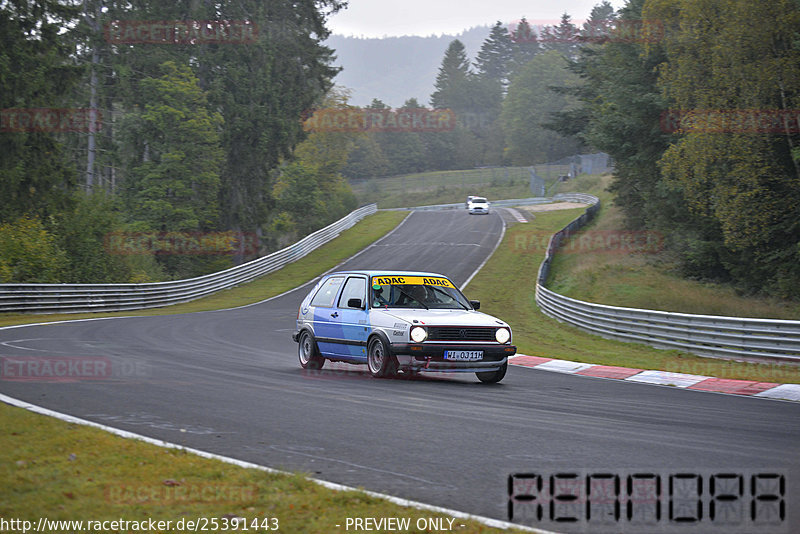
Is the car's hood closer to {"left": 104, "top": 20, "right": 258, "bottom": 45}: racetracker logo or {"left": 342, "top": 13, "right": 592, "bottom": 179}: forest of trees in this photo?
{"left": 104, "top": 20, "right": 258, "bottom": 45}: racetracker logo

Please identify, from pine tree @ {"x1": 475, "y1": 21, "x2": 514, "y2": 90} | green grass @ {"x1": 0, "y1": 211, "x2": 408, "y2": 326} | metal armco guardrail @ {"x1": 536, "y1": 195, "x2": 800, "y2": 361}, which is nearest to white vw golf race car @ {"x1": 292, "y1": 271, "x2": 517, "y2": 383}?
metal armco guardrail @ {"x1": 536, "y1": 195, "x2": 800, "y2": 361}

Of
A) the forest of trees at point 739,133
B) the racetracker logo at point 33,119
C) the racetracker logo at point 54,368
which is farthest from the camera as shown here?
the racetracker logo at point 33,119

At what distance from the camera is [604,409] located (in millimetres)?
9664

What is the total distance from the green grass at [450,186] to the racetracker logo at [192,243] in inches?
1856

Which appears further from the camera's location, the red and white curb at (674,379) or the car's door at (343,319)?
the car's door at (343,319)

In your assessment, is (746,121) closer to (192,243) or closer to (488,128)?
(192,243)

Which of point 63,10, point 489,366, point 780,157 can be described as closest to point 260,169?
point 63,10

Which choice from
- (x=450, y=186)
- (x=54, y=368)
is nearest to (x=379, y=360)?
(x=54, y=368)

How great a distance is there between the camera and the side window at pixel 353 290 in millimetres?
13375

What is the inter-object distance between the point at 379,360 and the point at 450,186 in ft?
327

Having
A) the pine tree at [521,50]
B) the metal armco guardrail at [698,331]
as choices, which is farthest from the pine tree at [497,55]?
the metal armco guardrail at [698,331]

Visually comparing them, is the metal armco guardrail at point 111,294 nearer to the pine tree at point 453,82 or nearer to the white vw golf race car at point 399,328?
the white vw golf race car at point 399,328

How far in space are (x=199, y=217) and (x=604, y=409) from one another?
46.0 metres

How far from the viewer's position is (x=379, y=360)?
12328 mm
